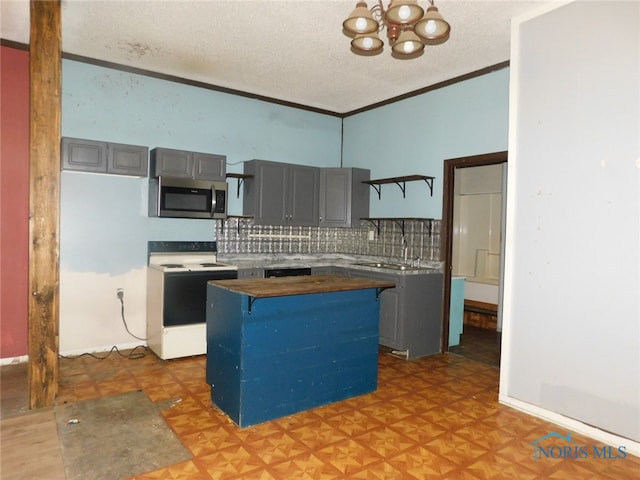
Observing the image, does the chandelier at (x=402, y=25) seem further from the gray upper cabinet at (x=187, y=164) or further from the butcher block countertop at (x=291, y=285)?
the gray upper cabinet at (x=187, y=164)

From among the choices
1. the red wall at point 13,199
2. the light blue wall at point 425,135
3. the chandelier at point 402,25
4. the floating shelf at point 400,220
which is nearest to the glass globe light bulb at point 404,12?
the chandelier at point 402,25

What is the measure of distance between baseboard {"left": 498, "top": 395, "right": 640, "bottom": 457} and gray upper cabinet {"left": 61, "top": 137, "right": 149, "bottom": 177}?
3.89 m

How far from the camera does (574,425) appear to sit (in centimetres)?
281

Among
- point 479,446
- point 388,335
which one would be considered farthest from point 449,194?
point 479,446

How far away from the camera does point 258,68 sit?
438 centimetres

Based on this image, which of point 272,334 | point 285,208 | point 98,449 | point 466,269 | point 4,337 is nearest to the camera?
point 98,449

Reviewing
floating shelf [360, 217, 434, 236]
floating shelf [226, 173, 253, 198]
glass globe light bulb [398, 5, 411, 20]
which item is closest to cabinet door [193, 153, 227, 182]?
floating shelf [226, 173, 253, 198]

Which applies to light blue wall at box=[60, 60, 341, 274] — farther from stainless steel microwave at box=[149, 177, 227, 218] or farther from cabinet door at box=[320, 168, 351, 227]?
cabinet door at box=[320, 168, 351, 227]

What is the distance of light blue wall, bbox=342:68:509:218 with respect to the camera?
4.14 meters

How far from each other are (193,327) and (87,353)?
3.53ft

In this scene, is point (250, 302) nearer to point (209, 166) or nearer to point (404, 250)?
point (209, 166)

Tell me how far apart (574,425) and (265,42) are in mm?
3799

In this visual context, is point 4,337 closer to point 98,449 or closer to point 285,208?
point 98,449

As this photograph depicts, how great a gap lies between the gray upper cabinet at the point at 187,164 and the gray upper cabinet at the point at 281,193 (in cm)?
43
